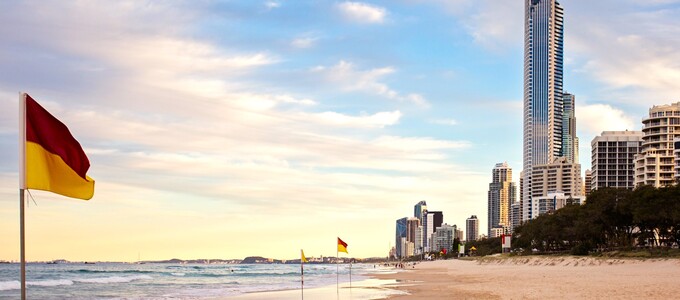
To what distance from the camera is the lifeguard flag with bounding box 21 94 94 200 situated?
419 inches

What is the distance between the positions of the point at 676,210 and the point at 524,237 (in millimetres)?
69886

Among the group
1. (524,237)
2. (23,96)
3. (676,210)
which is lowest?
(524,237)

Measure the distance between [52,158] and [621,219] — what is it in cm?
9778

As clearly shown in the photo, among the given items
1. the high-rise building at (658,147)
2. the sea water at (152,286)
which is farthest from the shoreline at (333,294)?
the high-rise building at (658,147)

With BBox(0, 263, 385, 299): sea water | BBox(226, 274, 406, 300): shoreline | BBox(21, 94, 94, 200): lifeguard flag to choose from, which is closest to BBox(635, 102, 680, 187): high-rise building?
BBox(0, 263, 385, 299): sea water

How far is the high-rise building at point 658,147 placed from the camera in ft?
602

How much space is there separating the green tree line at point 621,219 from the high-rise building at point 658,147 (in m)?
71.1

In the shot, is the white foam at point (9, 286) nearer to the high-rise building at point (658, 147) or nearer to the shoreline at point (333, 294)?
the shoreline at point (333, 294)

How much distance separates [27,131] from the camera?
10.6m

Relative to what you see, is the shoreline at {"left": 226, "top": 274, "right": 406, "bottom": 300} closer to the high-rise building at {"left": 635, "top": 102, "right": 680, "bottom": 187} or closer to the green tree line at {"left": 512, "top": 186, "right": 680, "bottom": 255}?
the green tree line at {"left": 512, "top": 186, "right": 680, "bottom": 255}

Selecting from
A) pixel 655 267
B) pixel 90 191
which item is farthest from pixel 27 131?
pixel 655 267

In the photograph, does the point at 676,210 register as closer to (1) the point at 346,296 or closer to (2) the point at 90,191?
(1) the point at 346,296

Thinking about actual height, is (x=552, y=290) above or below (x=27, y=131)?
below

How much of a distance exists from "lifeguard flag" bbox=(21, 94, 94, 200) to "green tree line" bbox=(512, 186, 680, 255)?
260 feet
